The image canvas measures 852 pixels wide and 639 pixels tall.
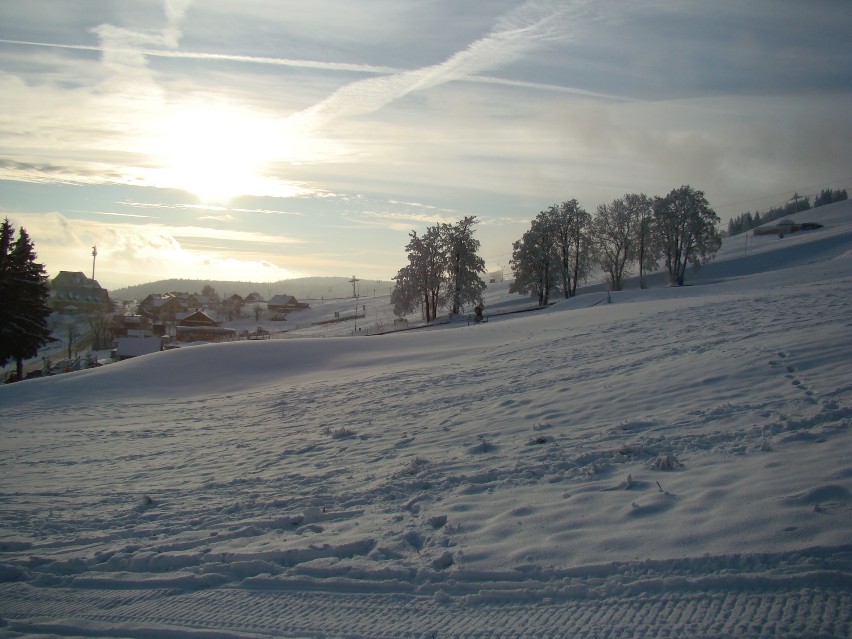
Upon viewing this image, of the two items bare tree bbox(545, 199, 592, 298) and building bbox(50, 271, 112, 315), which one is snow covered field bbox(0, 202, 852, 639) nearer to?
bare tree bbox(545, 199, 592, 298)

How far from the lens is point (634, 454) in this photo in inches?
318

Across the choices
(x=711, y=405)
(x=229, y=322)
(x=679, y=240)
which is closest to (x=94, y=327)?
(x=229, y=322)

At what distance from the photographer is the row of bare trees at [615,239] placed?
5512 cm

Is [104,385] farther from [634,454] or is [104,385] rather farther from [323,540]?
[634,454]

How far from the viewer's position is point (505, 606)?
500 centimetres

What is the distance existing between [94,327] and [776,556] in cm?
8478

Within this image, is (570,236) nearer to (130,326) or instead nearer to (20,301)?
(20,301)

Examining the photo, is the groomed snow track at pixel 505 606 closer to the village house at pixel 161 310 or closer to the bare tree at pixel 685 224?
the bare tree at pixel 685 224

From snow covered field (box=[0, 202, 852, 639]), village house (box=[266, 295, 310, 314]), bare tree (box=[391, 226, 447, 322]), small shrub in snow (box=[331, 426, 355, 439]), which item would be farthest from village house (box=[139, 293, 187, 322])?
small shrub in snow (box=[331, 426, 355, 439])

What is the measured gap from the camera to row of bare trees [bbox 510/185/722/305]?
55.1 meters

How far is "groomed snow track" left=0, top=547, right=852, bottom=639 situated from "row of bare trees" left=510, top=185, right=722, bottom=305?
5242 cm

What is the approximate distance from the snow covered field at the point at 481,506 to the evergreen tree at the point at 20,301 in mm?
22439

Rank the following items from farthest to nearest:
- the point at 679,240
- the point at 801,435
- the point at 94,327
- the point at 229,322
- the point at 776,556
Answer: the point at 229,322 → the point at 94,327 → the point at 679,240 → the point at 801,435 → the point at 776,556

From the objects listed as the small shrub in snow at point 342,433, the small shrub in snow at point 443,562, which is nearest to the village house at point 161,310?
the small shrub in snow at point 342,433
